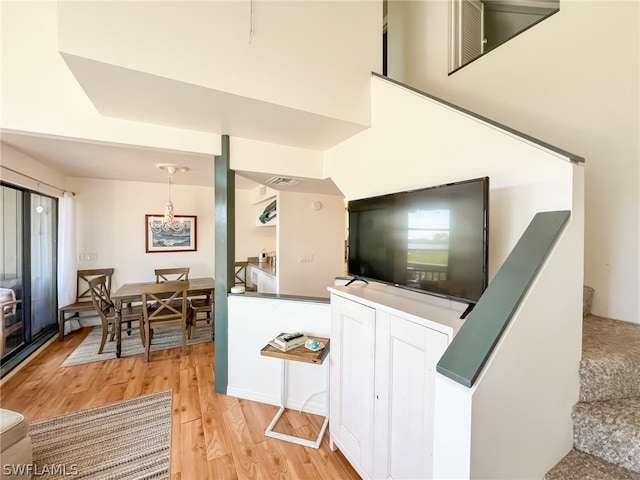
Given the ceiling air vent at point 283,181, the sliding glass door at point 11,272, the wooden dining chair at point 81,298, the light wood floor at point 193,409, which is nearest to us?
the light wood floor at point 193,409

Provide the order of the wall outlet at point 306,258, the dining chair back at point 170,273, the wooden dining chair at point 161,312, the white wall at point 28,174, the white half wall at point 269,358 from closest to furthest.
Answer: the white half wall at point 269,358 < the white wall at point 28,174 < the wooden dining chair at point 161,312 < the wall outlet at point 306,258 < the dining chair back at point 170,273

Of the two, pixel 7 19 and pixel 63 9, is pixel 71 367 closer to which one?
pixel 7 19

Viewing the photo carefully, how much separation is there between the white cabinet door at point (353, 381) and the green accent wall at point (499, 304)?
0.68 metres

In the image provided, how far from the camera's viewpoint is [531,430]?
87cm

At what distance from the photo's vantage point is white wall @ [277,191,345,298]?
3.75 meters

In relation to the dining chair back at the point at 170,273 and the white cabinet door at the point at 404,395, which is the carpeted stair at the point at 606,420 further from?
the dining chair back at the point at 170,273

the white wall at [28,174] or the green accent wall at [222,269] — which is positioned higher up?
the white wall at [28,174]

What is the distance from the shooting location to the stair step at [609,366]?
→ 40.7 inches

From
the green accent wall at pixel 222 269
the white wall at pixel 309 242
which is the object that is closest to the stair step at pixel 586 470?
the green accent wall at pixel 222 269

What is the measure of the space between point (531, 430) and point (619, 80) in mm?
2039

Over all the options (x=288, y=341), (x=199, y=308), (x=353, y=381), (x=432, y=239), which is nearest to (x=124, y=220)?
(x=199, y=308)

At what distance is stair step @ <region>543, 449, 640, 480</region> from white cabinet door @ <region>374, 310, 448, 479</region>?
1.39ft

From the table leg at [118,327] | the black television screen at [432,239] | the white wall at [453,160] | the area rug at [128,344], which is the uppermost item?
the white wall at [453,160]

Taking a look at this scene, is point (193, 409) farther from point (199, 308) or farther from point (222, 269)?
point (199, 308)
